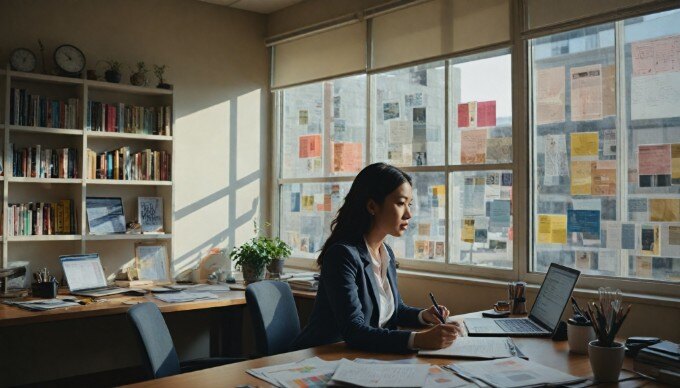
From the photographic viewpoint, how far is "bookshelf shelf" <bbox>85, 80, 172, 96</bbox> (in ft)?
14.6

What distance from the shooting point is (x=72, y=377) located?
4.49 meters

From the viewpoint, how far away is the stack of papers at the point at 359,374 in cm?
191

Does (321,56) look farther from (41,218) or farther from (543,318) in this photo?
(543,318)

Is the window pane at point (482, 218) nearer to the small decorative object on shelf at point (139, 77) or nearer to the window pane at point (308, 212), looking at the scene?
the window pane at point (308, 212)

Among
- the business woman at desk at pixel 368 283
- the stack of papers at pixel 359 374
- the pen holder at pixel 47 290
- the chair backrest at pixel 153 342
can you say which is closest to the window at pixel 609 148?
the business woman at desk at pixel 368 283

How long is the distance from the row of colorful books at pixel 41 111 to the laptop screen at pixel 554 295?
128 inches

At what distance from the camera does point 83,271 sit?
4199mm

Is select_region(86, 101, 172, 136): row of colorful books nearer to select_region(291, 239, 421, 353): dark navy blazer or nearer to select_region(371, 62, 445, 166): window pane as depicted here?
select_region(371, 62, 445, 166): window pane

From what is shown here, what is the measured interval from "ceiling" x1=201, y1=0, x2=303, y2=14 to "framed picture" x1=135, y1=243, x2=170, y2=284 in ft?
6.61

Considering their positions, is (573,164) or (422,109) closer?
(573,164)

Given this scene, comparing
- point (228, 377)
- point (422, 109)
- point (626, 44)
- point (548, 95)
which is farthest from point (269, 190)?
point (228, 377)

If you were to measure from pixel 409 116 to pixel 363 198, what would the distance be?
5.83 feet

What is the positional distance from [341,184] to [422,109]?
0.97 meters

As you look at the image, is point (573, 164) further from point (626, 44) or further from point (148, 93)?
point (148, 93)
